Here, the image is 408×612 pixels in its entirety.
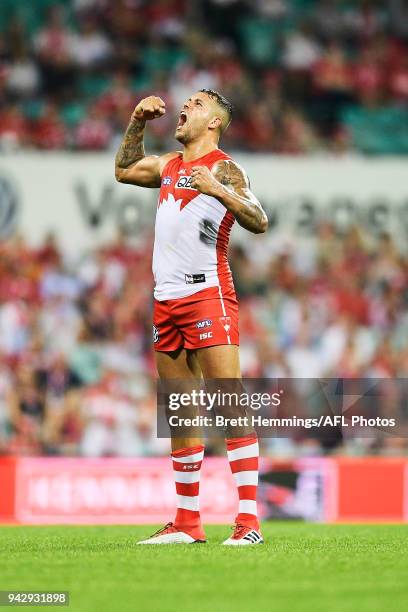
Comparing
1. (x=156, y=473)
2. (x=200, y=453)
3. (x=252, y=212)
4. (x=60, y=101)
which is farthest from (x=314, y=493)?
(x=60, y=101)

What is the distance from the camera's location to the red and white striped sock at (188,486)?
7344 mm

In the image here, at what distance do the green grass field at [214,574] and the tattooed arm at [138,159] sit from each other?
224 cm

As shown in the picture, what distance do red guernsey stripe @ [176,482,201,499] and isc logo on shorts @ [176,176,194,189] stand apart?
1760mm

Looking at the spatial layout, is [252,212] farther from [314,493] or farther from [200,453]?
[314,493]

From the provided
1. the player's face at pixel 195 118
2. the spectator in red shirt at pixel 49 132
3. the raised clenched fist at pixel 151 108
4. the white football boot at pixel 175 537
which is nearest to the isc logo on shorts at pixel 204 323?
the player's face at pixel 195 118

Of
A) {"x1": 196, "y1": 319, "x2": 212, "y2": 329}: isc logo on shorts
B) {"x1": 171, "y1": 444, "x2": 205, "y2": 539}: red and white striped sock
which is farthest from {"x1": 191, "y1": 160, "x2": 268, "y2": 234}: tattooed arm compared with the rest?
{"x1": 171, "y1": 444, "x2": 205, "y2": 539}: red and white striped sock

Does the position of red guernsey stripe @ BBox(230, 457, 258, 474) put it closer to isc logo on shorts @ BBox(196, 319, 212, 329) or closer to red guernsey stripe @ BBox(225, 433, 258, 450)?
red guernsey stripe @ BBox(225, 433, 258, 450)

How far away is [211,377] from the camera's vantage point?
7160 mm

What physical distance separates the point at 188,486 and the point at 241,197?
1.75 m

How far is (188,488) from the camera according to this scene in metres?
7.34

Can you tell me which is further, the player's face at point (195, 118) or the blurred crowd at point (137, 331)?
the blurred crowd at point (137, 331)

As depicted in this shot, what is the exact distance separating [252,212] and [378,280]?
31.8 feet

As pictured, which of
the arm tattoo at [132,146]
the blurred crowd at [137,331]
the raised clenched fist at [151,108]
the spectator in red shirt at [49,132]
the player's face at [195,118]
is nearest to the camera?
the player's face at [195,118]

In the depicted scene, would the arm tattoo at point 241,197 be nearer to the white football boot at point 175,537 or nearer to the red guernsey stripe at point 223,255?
the red guernsey stripe at point 223,255
